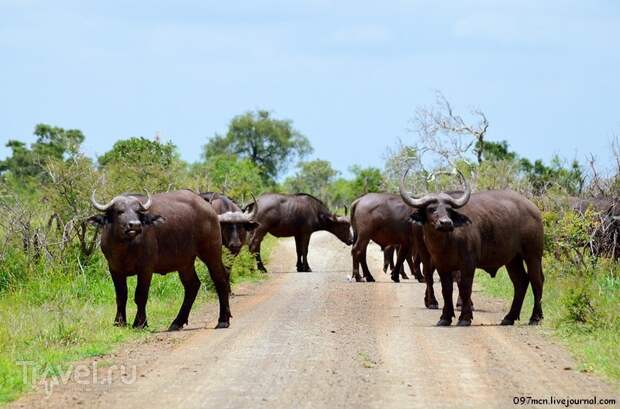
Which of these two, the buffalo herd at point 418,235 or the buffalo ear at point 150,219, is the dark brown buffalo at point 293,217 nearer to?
the buffalo herd at point 418,235

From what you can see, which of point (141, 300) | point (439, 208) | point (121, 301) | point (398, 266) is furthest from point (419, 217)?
point (398, 266)

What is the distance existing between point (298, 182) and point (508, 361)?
266 feet

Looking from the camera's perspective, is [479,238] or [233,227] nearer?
[479,238]

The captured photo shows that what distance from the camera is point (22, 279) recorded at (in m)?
20.9

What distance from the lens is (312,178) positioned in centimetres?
9494

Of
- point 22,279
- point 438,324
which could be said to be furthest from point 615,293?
point 22,279

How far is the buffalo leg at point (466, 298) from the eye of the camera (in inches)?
643

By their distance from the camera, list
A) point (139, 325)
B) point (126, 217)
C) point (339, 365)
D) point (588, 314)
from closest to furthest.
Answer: point (339, 365) → point (588, 314) → point (126, 217) → point (139, 325)

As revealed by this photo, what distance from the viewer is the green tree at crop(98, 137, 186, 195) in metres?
26.0

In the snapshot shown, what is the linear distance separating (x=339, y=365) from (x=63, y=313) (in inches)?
213

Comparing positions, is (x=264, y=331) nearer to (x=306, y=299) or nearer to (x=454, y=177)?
(x=306, y=299)

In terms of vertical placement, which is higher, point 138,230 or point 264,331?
point 138,230

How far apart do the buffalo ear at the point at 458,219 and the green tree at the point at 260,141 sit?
83.1 metres

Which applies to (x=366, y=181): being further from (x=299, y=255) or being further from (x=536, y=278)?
(x=536, y=278)
